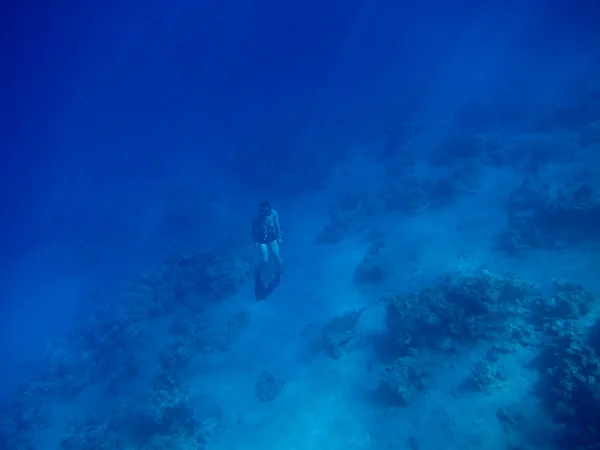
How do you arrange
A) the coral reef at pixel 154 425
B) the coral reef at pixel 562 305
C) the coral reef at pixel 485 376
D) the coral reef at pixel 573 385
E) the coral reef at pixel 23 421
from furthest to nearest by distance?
the coral reef at pixel 23 421
the coral reef at pixel 154 425
the coral reef at pixel 562 305
the coral reef at pixel 485 376
the coral reef at pixel 573 385

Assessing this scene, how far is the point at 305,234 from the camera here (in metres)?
20.2

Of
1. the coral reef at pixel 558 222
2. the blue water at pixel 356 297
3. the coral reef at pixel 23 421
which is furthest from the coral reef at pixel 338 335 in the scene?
the coral reef at pixel 23 421

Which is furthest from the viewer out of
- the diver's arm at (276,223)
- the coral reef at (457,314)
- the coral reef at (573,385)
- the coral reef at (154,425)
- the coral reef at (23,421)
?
the coral reef at (23,421)

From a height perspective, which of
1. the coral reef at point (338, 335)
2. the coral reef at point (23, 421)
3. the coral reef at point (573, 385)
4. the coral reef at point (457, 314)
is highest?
the coral reef at point (23, 421)

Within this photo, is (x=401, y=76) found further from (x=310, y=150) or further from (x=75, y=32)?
(x=75, y=32)

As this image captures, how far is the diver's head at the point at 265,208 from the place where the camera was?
1295cm

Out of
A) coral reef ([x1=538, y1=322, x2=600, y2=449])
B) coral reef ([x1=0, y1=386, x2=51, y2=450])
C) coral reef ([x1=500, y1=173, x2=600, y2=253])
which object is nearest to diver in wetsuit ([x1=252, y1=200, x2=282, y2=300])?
coral reef ([x1=500, y1=173, x2=600, y2=253])

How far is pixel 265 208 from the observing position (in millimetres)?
13016

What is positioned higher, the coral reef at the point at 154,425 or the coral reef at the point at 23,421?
the coral reef at the point at 23,421

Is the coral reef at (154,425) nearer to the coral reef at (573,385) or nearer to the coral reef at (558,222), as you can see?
the coral reef at (573,385)

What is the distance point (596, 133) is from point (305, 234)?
16912 mm

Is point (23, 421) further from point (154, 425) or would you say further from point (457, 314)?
point (457, 314)

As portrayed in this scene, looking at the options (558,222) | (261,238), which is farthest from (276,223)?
(558,222)

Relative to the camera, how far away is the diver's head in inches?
510
